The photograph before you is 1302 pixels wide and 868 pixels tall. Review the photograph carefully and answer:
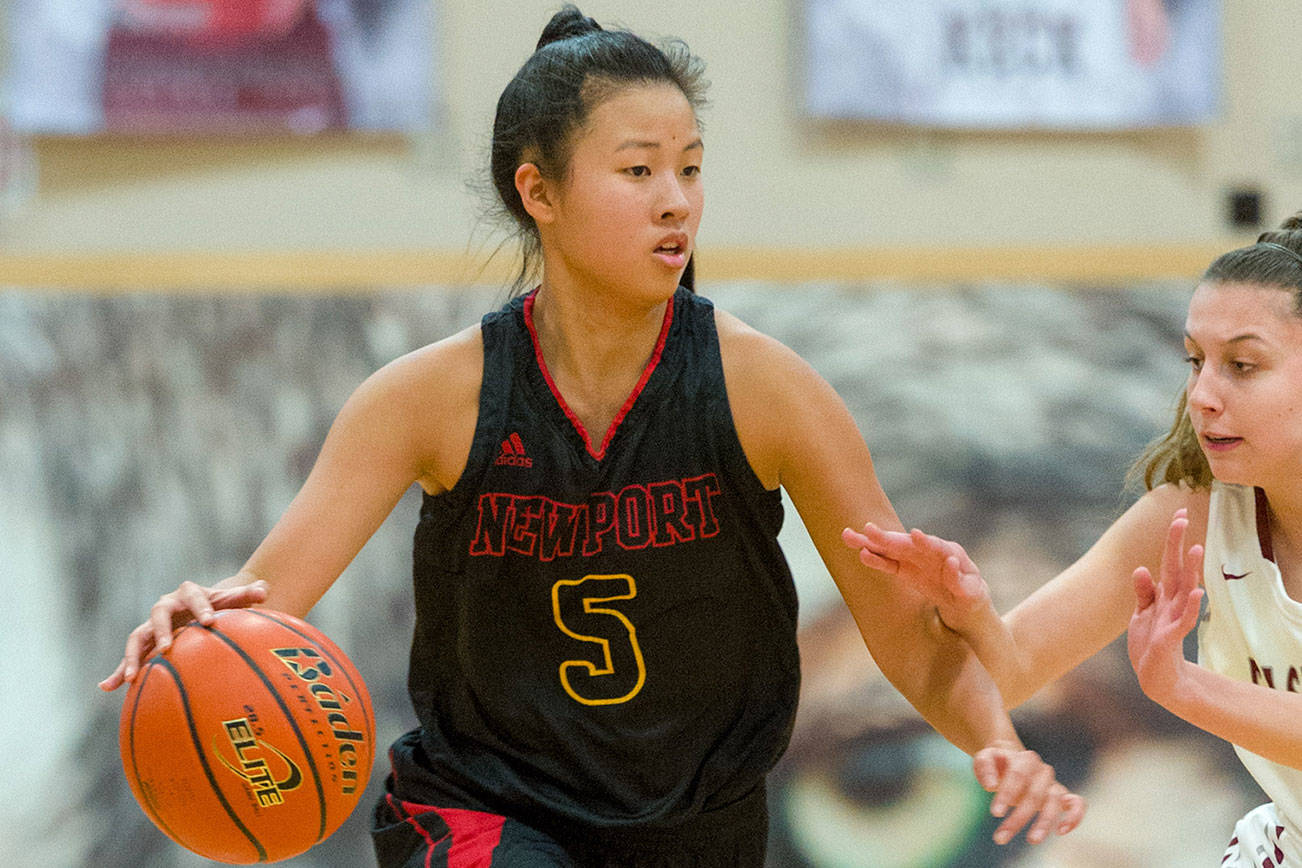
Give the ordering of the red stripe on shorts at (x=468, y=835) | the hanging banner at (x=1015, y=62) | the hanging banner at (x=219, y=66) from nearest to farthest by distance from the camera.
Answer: the red stripe on shorts at (x=468, y=835), the hanging banner at (x=219, y=66), the hanging banner at (x=1015, y=62)

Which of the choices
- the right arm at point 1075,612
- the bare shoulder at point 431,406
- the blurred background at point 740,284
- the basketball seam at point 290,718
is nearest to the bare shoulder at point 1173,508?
the right arm at point 1075,612

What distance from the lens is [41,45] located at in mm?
4480

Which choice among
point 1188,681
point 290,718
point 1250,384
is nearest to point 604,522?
point 290,718

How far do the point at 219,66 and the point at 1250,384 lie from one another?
3654mm

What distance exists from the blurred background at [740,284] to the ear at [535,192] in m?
2.13

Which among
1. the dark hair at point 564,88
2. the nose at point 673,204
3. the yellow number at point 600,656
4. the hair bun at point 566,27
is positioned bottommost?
the yellow number at point 600,656

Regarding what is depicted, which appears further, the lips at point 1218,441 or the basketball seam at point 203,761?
the lips at point 1218,441

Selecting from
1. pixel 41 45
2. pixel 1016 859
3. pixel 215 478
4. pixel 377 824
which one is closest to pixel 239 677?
pixel 377 824

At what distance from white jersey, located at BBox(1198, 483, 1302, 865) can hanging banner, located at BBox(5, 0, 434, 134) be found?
3238 mm

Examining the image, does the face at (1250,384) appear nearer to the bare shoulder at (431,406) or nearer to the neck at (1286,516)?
the neck at (1286,516)

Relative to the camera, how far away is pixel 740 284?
4359mm

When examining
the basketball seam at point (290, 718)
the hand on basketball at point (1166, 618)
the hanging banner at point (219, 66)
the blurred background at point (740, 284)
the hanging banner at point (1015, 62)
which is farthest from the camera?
the hanging banner at point (1015, 62)

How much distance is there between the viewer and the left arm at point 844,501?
214 centimetres

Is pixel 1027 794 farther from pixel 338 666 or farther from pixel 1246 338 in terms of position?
pixel 338 666
